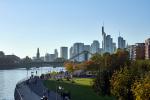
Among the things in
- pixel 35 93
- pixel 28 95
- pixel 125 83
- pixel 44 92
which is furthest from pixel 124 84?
pixel 35 93

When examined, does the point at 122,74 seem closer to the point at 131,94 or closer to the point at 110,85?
the point at 131,94

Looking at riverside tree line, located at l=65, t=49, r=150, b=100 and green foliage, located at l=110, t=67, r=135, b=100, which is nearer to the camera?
riverside tree line, located at l=65, t=49, r=150, b=100

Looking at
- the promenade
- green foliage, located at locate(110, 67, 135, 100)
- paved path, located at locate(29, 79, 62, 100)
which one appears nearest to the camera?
green foliage, located at locate(110, 67, 135, 100)

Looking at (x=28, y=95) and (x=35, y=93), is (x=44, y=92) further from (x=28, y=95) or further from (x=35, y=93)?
(x=35, y=93)

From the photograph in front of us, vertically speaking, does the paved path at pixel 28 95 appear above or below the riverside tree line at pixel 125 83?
below

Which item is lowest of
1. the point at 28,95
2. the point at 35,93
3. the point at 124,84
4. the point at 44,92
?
the point at 28,95

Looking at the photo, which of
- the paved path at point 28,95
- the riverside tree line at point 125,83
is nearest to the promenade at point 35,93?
the paved path at point 28,95

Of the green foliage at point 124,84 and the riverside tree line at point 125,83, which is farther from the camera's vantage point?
the green foliage at point 124,84

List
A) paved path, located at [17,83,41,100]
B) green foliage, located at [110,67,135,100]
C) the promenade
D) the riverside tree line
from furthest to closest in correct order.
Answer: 1. the promenade
2. paved path, located at [17,83,41,100]
3. green foliage, located at [110,67,135,100]
4. the riverside tree line

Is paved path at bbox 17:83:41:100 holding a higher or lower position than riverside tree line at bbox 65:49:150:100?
lower

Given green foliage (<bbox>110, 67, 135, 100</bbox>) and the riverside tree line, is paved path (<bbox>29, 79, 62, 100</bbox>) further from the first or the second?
green foliage (<bbox>110, 67, 135, 100</bbox>)

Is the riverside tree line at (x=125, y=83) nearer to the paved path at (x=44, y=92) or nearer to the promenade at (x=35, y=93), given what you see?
the paved path at (x=44, y=92)

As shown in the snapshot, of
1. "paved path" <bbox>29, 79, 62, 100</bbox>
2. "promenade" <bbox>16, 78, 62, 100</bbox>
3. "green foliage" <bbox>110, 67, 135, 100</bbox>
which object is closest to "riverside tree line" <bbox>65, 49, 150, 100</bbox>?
A: "green foliage" <bbox>110, 67, 135, 100</bbox>

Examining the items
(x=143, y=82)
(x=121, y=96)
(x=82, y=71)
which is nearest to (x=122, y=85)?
(x=121, y=96)
